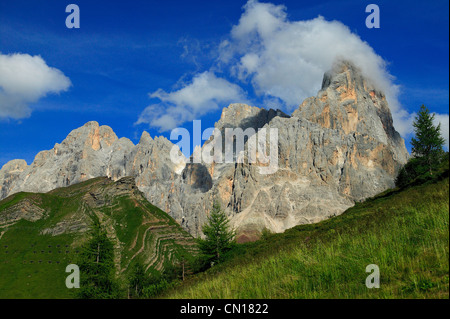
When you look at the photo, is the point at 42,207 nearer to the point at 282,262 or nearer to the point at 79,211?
the point at 79,211

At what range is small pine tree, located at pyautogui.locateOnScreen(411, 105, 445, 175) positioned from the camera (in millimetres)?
48844

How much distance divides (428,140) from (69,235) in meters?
106

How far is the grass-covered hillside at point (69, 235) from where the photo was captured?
272ft

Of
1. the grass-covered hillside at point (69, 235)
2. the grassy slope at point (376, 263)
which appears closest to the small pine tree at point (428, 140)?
the grassy slope at point (376, 263)

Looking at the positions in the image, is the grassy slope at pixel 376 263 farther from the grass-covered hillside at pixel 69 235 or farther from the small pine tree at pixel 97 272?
the grass-covered hillside at pixel 69 235

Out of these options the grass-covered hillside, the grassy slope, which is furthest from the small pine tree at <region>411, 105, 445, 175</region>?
the grass-covered hillside

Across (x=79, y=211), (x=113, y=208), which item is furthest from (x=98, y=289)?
(x=113, y=208)

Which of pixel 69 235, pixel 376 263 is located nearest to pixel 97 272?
pixel 376 263

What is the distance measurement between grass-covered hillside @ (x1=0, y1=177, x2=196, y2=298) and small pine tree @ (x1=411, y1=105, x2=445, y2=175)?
2866 inches

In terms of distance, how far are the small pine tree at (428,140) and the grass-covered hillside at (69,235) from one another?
72800 millimetres

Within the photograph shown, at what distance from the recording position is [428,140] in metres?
48.5

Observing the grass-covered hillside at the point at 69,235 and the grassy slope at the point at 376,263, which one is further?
the grass-covered hillside at the point at 69,235

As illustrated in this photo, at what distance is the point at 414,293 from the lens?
7445 mm
